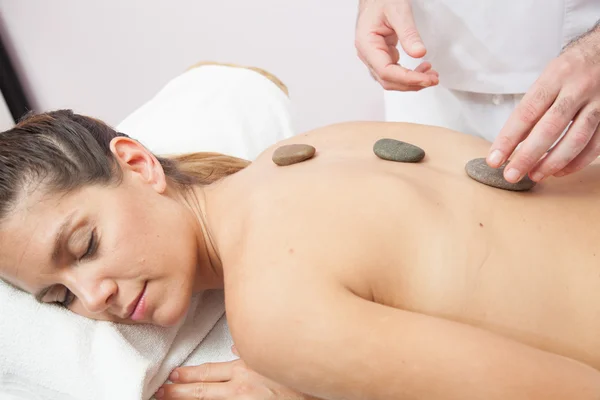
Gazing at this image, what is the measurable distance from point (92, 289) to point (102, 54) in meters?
1.56

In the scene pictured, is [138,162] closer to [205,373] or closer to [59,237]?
[59,237]

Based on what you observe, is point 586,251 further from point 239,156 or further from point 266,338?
point 239,156

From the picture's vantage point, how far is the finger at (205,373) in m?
1.02

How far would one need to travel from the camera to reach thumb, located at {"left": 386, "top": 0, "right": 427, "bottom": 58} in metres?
0.99

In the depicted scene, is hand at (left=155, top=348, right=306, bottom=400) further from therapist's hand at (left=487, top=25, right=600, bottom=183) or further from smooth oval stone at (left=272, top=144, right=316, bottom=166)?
therapist's hand at (left=487, top=25, right=600, bottom=183)

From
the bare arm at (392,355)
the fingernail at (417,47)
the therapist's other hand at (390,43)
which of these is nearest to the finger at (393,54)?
the therapist's other hand at (390,43)

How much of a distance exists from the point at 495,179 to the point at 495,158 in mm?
62

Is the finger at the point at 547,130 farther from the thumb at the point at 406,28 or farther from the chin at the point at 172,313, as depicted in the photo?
the chin at the point at 172,313

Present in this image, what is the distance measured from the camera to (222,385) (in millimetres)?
996

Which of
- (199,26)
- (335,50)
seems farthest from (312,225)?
(199,26)

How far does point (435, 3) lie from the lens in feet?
4.00

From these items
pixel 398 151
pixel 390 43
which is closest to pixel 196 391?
pixel 398 151

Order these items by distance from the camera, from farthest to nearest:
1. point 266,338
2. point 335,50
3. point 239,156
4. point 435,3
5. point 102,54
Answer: point 102,54, point 335,50, point 239,156, point 435,3, point 266,338

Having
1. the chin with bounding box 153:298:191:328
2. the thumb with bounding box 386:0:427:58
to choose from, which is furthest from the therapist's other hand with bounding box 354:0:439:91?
the chin with bounding box 153:298:191:328
